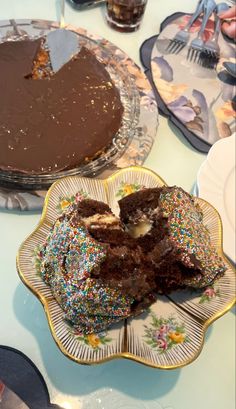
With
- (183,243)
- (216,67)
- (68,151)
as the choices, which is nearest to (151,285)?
(183,243)

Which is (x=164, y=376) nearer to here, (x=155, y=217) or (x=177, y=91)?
(x=155, y=217)

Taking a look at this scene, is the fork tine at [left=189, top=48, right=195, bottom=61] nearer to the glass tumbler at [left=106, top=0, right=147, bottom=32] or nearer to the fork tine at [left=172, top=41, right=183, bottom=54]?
the fork tine at [left=172, top=41, right=183, bottom=54]

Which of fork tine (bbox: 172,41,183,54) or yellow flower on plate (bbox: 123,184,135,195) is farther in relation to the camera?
fork tine (bbox: 172,41,183,54)

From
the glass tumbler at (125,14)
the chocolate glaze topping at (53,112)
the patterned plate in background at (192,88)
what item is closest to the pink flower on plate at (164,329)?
the chocolate glaze topping at (53,112)

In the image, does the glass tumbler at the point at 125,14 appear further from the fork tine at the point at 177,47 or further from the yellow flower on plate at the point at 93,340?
the yellow flower on plate at the point at 93,340

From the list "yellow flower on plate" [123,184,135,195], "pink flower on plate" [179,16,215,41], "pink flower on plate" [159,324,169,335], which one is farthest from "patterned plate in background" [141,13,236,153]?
"pink flower on plate" [159,324,169,335]

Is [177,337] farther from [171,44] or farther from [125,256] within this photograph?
[171,44]

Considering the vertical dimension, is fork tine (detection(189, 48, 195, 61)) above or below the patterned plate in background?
→ above

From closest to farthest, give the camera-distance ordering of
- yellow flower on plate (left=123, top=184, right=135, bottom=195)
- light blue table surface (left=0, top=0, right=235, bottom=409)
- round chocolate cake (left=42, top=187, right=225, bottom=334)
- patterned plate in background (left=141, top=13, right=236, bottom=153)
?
round chocolate cake (left=42, top=187, right=225, bottom=334), light blue table surface (left=0, top=0, right=235, bottom=409), yellow flower on plate (left=123, top=184, right=135, bottom=195), patterned plate in background (left=141, top=13, right=236, bottom=153)
